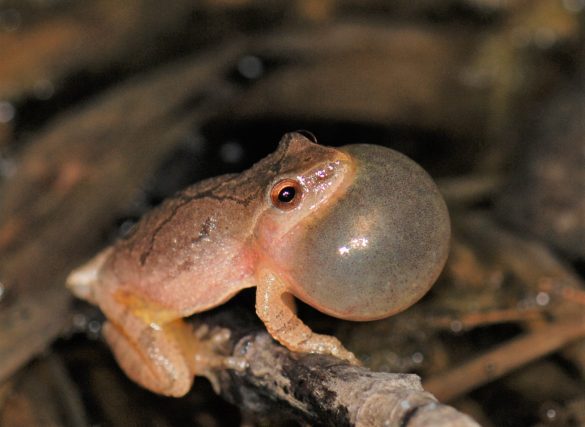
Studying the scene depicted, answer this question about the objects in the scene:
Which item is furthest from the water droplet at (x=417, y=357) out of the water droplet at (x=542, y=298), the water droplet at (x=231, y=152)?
the water droplet at (x=231, y=152)

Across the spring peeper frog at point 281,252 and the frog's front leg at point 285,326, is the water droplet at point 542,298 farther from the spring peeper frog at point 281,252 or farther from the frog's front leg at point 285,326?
the frog's front leg at point 285,326


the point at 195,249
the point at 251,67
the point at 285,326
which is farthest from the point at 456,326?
the point at 251,67

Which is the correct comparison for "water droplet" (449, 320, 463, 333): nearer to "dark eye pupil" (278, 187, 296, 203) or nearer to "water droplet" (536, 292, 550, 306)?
"water droplet" (536, 292, 550, 306)

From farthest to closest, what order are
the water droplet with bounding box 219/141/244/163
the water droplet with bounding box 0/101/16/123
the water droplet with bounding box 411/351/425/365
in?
the water droplet with bounding box 0/101/16/123 < the water droplet with bounding box 219/141/244/163 < the water droplet with bounding box 411/351/425/365

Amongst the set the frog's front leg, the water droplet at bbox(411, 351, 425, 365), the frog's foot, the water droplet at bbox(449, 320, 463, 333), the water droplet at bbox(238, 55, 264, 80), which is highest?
the frog's front leg

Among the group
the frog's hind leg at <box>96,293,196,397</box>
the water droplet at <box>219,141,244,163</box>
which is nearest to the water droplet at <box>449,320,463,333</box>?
the frog's hind leg at <box>96,293,196,397</box>

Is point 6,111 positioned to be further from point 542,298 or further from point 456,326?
point 542,298

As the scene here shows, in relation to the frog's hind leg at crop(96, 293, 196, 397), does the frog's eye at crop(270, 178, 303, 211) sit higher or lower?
higher
